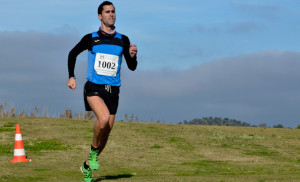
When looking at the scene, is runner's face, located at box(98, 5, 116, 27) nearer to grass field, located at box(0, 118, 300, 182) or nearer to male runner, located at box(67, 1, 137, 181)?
male runner, located at box(67, 1, 137, 181)

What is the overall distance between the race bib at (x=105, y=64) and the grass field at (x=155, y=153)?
6.29 ft

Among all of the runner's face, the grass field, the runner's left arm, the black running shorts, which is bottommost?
the grass field

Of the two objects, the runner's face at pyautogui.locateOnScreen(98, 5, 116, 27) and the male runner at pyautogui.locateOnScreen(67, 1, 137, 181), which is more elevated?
the runner's face at pyautogui.locateOnScreen(98, 5, 116, 27)

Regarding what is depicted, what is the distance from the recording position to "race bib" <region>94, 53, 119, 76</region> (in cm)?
739

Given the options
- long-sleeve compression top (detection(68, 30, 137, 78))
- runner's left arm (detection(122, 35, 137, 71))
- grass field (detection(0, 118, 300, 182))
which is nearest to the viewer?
long-sleeve compression top (detection(68, 30, 137, 78))

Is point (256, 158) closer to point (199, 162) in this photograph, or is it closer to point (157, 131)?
point (199, 162)

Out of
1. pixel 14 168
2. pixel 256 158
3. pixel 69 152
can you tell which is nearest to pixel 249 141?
pixel 256 158

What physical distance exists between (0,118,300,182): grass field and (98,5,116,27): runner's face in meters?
2.66

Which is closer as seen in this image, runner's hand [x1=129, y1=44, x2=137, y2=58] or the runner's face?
the runner's face

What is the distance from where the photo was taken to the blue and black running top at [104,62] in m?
7.41

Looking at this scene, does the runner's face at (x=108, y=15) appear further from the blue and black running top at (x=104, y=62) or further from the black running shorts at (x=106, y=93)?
the black running shorts at (x=106, y=93)

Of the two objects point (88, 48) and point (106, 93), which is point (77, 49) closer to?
point (88, 48)

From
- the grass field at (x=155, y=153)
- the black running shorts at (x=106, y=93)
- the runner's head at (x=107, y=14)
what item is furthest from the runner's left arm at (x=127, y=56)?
the grass field at (x=155, y=153)

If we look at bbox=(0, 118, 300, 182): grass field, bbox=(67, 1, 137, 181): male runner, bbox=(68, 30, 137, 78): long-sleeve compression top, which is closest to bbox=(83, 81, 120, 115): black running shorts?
bbox=(67, 1, 137, 181): male runner
